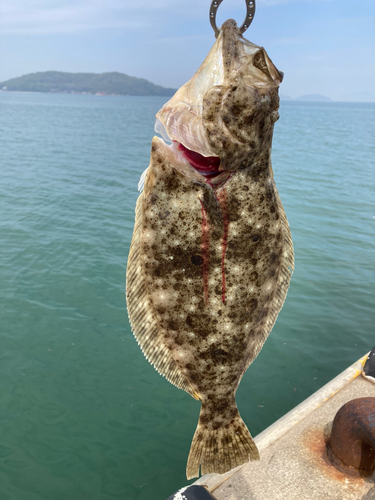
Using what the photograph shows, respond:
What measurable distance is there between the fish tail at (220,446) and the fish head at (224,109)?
1657 millimetres

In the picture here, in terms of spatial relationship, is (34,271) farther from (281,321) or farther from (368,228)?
(368,228)

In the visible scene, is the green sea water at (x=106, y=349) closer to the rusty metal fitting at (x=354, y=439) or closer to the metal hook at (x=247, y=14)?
the rusty metal fitting at (x=354, y=439)

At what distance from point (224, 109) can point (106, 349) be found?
729cm

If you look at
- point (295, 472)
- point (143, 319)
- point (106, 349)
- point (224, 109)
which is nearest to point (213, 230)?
point (224, 109)

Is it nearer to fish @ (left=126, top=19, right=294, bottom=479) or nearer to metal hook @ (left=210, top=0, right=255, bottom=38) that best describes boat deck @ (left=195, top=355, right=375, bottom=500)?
fish @ (left=126, top=19, right=294, bottom=479)

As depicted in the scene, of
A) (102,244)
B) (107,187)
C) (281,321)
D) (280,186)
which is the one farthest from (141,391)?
(280,186)

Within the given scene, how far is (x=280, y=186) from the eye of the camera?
21828 mm

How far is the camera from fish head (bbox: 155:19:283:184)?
79.0 inches

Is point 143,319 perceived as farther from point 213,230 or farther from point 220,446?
point 220,446

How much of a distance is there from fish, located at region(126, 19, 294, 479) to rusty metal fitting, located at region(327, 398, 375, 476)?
250 cm

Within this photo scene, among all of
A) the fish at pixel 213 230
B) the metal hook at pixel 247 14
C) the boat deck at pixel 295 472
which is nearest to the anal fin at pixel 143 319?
the fish at pixel 213 230

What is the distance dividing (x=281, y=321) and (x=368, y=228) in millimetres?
8572

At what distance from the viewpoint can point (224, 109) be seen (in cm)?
200

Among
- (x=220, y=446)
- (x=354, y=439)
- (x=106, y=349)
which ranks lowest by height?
(x=106, y=349)
